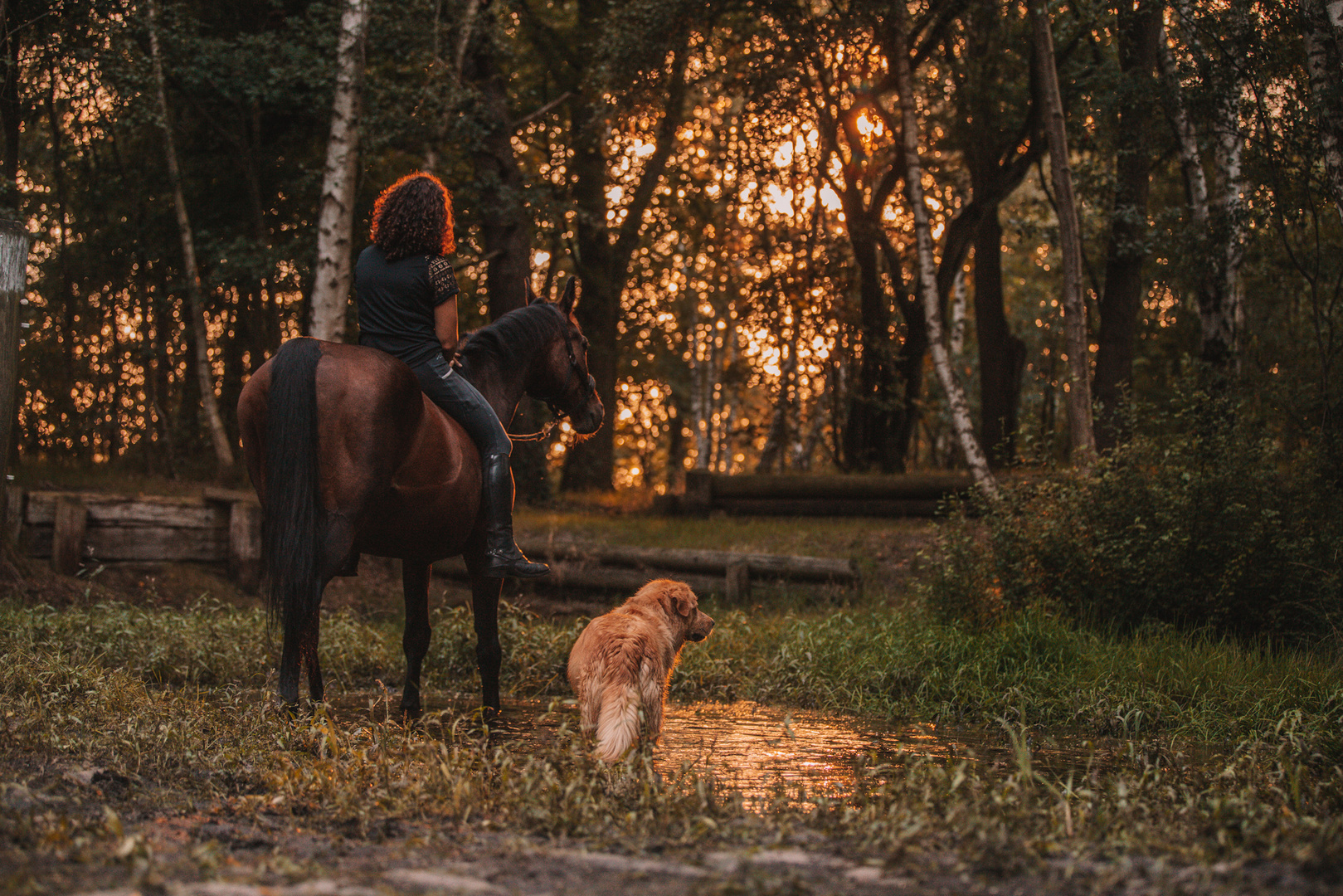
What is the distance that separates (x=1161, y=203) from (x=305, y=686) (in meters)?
25.4

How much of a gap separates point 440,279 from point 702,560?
658 cm

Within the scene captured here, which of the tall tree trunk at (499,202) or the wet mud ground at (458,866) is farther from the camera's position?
the tall tree trunk at (499,202)

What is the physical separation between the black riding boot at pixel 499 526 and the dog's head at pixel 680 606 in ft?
2.71

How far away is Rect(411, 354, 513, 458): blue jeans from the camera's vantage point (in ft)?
20.9

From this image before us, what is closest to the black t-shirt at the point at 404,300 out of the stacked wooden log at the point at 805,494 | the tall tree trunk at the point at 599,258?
the stacked wooden log at the point at 805,494

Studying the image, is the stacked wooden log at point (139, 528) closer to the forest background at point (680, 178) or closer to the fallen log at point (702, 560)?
the forest background at point (680, 178)

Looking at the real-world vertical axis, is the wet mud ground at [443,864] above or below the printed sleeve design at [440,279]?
below

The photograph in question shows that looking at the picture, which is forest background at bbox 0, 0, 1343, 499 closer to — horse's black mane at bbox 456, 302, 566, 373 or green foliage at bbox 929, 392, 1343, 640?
green foliage at bbox 929, 392, 1343, 640

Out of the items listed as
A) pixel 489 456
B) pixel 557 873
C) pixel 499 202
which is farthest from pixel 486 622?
pixel 499 202

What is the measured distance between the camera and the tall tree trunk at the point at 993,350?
18.3 m

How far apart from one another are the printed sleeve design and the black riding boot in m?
1.02

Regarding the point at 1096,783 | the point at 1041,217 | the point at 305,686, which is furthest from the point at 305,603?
the point at 1041,217

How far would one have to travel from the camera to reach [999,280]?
19.0 metres

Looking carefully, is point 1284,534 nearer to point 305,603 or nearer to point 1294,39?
point 1294,39
